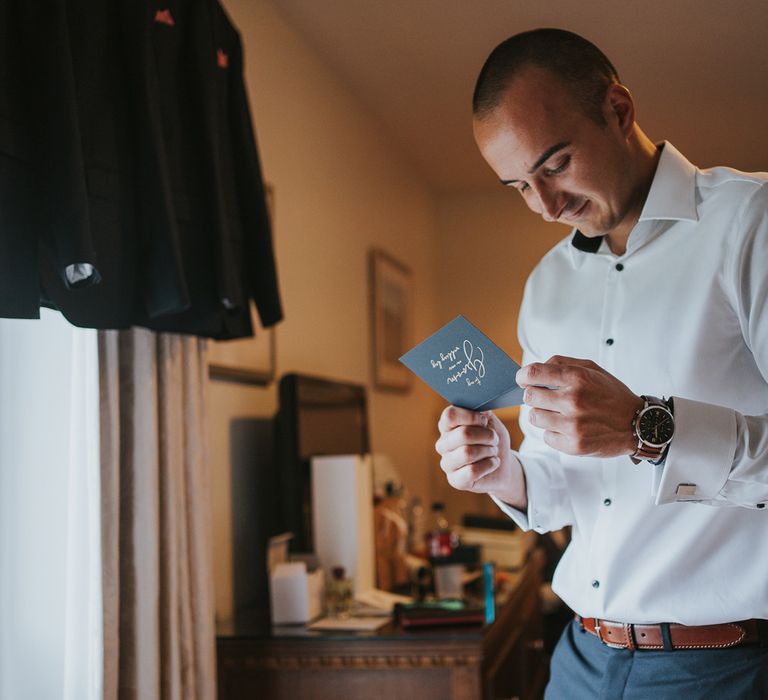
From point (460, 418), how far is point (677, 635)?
0.43 meters

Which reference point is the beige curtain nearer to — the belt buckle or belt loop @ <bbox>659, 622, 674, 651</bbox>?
the belt buckle

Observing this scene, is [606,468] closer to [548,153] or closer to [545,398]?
[545,398]

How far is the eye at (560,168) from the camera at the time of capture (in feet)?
4.51

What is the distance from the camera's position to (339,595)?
2406mm

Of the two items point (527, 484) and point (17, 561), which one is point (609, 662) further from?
point (17, 561)

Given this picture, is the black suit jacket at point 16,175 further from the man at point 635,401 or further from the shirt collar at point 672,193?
the shirt collar at point 672,193

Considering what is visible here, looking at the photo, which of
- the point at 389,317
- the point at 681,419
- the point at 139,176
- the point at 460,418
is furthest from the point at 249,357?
the point at 681,419

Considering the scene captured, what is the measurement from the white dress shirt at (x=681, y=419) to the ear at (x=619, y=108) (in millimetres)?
76

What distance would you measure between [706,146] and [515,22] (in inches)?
57.4

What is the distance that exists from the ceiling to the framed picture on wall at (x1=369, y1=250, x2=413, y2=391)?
2.19 ft

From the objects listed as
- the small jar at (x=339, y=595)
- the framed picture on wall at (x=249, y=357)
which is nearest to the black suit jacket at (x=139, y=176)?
the framed picture on wall at (x=249, y=357)

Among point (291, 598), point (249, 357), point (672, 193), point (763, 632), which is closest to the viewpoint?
point (763, 632)

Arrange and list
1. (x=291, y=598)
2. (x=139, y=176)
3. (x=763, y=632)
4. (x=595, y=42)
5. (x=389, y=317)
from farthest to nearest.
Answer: (x=389, y=317)
(x=595, y=42)
(x=291, y=598)
(x=139, y=176)
(x=763, y=632)

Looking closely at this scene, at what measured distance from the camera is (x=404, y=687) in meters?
2.15
